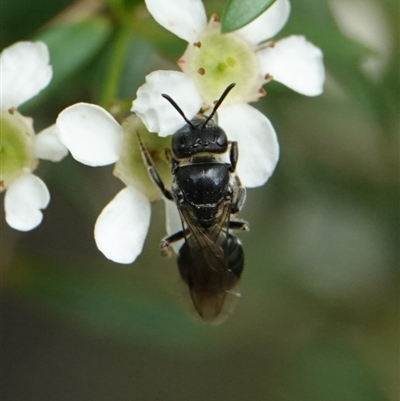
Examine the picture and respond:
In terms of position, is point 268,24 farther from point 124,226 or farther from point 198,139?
point 124,226

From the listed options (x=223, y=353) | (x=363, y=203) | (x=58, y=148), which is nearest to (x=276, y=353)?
(x=223, y=353)

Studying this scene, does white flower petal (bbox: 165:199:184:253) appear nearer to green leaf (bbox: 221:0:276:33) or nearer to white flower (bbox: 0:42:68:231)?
white flower (bbox: 0:42:68:231)

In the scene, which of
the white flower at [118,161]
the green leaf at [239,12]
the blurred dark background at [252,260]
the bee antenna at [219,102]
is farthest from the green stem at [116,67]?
the green leaf at [239,12]

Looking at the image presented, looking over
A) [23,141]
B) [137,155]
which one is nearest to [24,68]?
[23,141]

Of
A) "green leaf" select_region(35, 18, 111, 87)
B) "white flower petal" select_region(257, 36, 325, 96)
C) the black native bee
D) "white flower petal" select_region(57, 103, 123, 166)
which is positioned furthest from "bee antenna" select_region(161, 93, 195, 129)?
"green leaf" select_region(35, 18, 111, 87)

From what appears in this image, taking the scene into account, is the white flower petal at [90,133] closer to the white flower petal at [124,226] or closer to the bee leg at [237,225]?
the white flower petal at [124,226]

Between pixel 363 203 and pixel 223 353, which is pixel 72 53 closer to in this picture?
pixel 363 203
